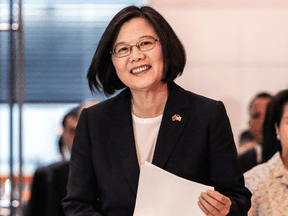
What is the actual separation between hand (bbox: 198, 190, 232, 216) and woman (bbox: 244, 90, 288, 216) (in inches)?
29.9

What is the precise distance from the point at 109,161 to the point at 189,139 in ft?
1.07

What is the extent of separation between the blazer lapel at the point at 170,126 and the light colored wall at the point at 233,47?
1992 millimetres

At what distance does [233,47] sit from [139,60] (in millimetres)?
2320

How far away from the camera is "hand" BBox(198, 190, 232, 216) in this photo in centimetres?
113

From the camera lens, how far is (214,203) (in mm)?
1133

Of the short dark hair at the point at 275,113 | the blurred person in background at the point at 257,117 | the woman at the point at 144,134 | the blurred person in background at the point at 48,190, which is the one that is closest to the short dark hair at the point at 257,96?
the blurred person in background at the point at 257,117

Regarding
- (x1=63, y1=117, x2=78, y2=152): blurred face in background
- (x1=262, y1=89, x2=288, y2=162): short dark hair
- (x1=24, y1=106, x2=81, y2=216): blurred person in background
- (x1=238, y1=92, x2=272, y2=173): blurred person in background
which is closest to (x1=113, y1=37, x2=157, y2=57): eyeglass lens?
(x1=262, y1=89, x2=288, y2=162): short dark hair

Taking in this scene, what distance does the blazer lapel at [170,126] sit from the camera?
1322 mm

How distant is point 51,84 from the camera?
399cm

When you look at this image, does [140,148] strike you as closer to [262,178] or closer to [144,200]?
[144,200]

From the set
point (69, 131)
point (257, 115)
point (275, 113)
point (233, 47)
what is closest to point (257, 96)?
point (257, 115)

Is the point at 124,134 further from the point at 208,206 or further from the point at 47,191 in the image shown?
the point at 47,191

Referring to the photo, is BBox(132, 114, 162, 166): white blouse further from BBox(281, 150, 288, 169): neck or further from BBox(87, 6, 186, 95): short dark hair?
BBox(281, 150, 288, 169): neck

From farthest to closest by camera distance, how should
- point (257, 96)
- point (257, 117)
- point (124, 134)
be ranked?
point (257, 96) → point (257, 117) → point (124, 134)
